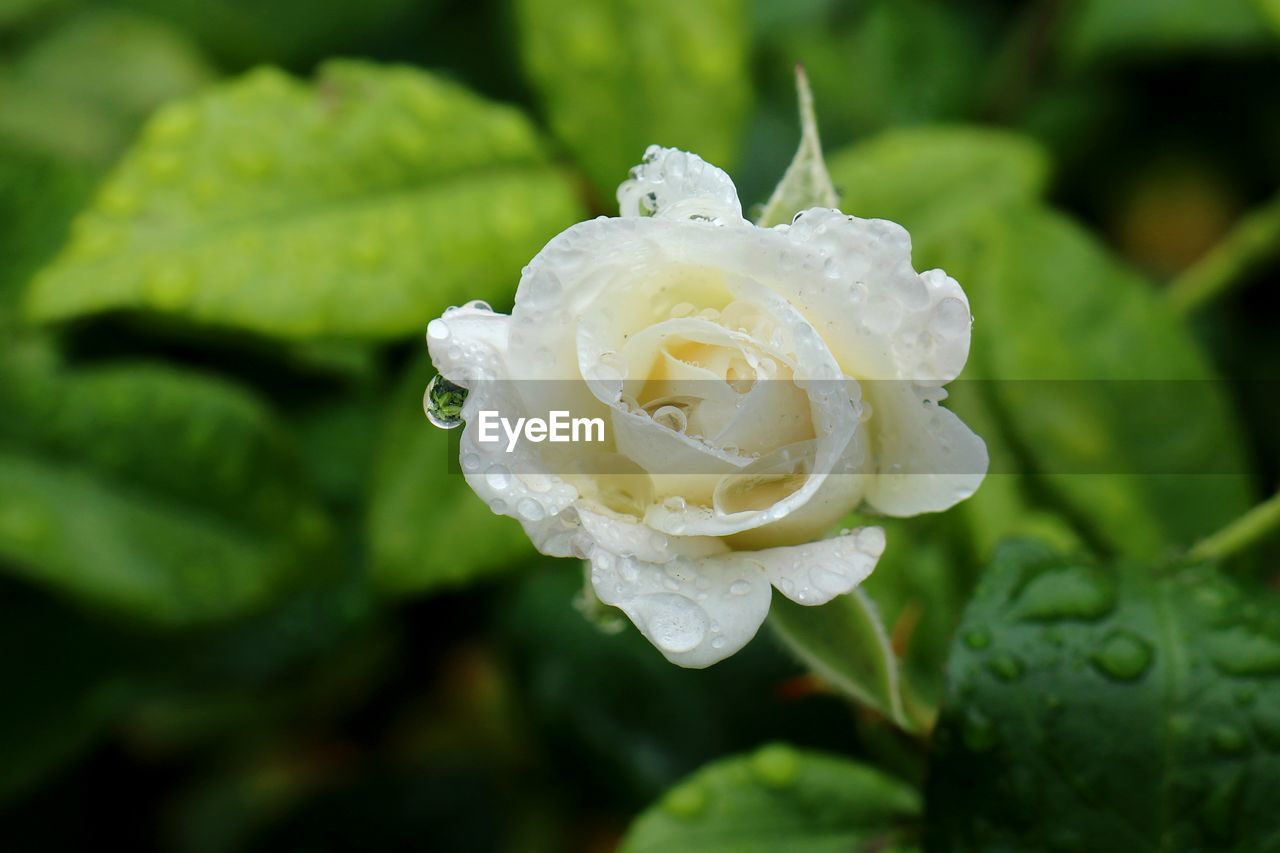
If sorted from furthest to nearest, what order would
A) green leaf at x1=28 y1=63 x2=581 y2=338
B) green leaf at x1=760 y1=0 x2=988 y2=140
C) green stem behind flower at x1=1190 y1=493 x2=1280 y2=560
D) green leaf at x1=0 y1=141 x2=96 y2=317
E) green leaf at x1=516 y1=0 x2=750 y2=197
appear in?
green leaf at x1=760 y1=0 x2=988 y2=140 < green leaf at x1=0 y1=141 x2=96 y2=317 < green leaf at x1=516 y1=0 x2=750 y2=197 < green leaf at x1=28 y1=63 x2=581 y2=338 < green stem behind flower at x1=1190 y1=493 x2=1280 y2=560

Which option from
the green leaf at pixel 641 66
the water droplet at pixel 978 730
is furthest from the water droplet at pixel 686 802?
the green leaf at pixel 641 66

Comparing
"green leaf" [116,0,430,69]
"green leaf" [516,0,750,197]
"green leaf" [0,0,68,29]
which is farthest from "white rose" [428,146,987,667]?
"green leaf" [0,0,68,29]

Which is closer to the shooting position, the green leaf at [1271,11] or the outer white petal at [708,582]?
the outer white petal at [708,582]

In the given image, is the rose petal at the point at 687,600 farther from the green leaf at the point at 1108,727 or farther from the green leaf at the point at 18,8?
the green leaf at the point at 18,8

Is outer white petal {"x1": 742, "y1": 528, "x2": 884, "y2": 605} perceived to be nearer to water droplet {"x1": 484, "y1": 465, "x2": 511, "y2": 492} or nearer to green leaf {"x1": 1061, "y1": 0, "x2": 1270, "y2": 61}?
water droplet {"x1": 484, "y1": 465, "x2": 511, "y2": 492}

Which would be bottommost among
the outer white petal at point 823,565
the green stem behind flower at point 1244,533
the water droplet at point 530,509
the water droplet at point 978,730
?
the water droplet at point 978,730

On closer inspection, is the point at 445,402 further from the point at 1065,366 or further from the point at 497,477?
the point at 1065,366

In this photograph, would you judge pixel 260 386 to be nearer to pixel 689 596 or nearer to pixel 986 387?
pixel 986 387

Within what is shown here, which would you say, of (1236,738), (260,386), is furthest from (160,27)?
(1236,738)
